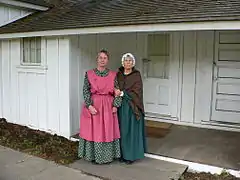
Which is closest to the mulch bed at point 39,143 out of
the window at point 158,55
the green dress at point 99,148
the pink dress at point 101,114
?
the green dress at point 99,148

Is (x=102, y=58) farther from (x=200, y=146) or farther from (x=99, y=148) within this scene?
(x=200, y=146)

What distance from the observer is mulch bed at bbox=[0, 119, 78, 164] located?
16.9ft

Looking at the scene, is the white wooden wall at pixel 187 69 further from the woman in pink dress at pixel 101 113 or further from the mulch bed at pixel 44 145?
the woman in pink dress at pixel 101 113

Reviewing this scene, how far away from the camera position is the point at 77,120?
20.0 ft

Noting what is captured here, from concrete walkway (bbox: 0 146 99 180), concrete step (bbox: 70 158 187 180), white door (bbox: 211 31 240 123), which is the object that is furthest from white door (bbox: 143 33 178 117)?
concrete walkway (bbox: 0 146 99 180)

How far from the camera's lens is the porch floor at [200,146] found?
15.4ft

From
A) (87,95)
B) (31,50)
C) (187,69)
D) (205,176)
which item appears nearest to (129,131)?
(87,95)

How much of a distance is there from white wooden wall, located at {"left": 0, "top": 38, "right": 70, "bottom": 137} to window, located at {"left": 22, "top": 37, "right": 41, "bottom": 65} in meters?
0.16

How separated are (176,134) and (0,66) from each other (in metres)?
4.50

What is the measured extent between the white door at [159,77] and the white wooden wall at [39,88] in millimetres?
2108

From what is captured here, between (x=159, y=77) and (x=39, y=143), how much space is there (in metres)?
3.01

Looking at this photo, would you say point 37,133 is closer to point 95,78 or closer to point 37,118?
point 37,118

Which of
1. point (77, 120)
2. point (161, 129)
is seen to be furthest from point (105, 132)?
point (161, 129)

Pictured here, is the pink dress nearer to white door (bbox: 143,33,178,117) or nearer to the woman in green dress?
the woman in green dress
